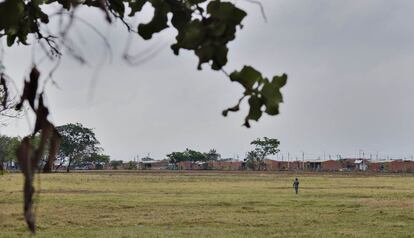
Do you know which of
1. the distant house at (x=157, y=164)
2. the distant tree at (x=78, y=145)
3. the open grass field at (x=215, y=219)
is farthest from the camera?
the distant house at (x=157, y=164)

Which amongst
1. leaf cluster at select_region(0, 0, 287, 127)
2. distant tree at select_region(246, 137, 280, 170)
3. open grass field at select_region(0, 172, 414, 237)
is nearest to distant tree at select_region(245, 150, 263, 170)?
distant tree at select_region(246, 137, 280, 170)

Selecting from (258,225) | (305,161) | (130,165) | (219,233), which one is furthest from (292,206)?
(305,161)

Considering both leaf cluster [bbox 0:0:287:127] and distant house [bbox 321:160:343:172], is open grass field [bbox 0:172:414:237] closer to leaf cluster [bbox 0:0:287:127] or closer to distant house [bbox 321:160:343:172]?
leaf cluster [bbox 0:0:287:127]

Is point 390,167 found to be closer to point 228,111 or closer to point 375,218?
point 375,218

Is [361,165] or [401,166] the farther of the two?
[361,165]

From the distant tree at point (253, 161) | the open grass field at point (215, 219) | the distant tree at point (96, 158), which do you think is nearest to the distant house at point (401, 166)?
the distant tree at point (253, 161)

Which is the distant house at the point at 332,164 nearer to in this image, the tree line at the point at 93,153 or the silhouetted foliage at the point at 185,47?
the tree line at the point at 93,153

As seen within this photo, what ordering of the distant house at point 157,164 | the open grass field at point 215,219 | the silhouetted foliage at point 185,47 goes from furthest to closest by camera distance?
the distant house at point 157,164
the open grass field at point 215,219
the silhouetted foliage at point 185,47

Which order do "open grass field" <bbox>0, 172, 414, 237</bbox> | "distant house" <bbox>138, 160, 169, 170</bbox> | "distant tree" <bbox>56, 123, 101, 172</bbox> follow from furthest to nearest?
"distant house" <bbox>138, 160, 169, 170</bbox> → "distant tree" <bbox>56, 123, 101, 172</bbox> → "open grass field" <bbox>0, 172, 414, 237</bbox>

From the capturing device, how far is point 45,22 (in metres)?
2.24

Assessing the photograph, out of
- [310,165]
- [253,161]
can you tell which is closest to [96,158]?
[253,161]

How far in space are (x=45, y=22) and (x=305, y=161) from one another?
415ft

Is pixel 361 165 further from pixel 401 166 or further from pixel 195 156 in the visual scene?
pixel 195 156

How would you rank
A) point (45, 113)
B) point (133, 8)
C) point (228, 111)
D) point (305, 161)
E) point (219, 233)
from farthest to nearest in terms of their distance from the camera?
point (305, 161) < point (219, 233) < point (133, 8) < point (228, 111) < point (45, 113)
